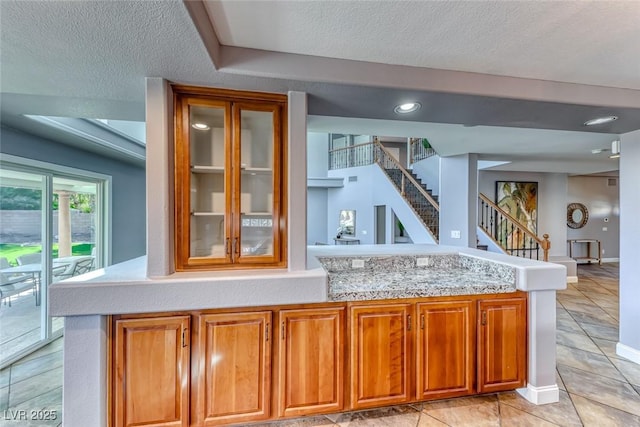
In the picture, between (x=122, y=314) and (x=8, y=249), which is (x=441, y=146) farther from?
(x=8, y=249)

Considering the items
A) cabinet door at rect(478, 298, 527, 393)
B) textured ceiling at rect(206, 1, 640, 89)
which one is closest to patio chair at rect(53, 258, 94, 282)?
textured ceiling at rect(206, 1, 640, 89)

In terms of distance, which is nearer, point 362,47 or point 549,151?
point 362,47

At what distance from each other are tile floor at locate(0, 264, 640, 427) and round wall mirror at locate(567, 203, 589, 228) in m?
6.37

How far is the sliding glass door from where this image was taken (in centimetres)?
319

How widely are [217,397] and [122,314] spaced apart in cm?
82

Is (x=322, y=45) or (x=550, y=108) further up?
(x=322, y=45)

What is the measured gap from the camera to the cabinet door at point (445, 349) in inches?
86.4

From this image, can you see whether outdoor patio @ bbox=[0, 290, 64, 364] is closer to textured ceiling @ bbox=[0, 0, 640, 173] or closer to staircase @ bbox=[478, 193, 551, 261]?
textured ceiling @ bbox=[0, 0, 640, 173]

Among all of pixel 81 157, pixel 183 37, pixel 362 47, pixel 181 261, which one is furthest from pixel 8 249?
pixel 362 47

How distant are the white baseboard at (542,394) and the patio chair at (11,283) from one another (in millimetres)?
5180

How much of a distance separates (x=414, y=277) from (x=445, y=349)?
59 centimetres

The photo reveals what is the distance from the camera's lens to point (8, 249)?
126 inches

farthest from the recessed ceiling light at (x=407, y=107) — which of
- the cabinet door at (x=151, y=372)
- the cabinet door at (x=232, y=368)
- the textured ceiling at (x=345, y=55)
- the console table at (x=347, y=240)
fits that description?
the console table at (x=347, y=240)

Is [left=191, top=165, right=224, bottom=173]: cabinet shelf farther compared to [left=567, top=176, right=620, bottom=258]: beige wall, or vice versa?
[left=567, top=176, right=620, bottom=258]: beige wall
